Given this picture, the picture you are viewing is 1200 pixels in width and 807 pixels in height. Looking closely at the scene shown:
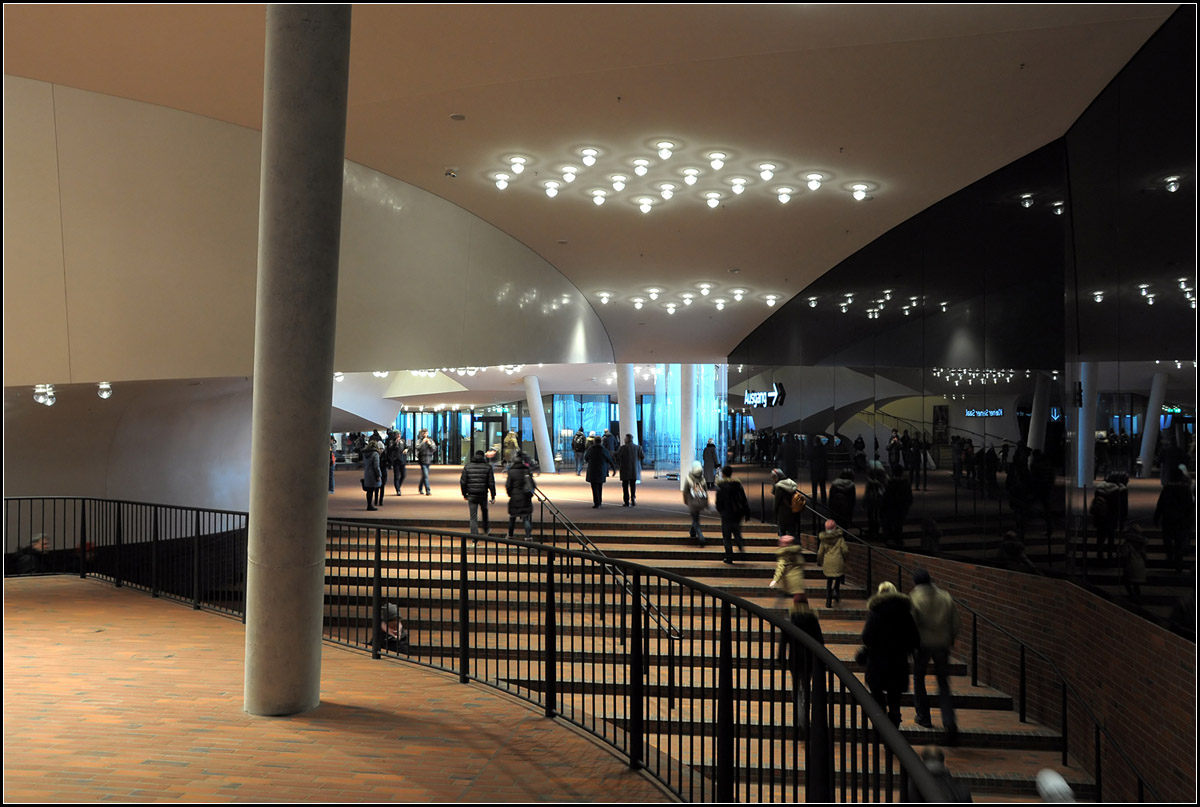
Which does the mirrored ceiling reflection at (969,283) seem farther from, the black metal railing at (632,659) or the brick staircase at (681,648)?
the black metal railing at (632,659)

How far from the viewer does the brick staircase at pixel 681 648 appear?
31.0 ft

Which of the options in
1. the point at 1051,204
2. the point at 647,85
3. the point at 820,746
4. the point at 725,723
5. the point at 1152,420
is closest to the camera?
the point at 820,746

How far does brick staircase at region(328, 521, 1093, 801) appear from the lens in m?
9.45

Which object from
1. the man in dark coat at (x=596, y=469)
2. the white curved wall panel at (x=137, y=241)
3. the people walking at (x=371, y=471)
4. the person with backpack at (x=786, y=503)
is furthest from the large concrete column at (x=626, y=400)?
the white curved wall panel at (x=137, y=241)

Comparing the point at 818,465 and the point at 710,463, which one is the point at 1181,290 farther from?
the point at 710,463

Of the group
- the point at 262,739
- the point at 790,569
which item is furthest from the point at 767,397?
the point at 262,739

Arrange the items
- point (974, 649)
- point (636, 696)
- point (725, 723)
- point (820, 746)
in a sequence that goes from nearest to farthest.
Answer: point (820, 746) → point (725, 723) → point (636, 696) → point (974, 649)

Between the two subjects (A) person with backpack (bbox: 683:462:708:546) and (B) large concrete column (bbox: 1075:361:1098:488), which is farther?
(A) person with backpack (bbox: 683:462:708:546)

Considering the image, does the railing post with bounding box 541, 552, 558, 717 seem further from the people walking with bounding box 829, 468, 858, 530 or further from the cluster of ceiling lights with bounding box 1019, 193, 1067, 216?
the people walking with bounding box 829, 468, 858, 530

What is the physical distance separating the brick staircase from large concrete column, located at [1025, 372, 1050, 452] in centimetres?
334

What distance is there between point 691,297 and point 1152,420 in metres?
13.6

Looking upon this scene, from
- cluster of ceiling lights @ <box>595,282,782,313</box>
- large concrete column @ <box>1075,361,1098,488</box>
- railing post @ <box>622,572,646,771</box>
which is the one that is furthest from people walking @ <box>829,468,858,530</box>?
railing post @ <box>622,572,646,771</box>

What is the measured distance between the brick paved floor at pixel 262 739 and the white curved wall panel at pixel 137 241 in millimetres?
4267

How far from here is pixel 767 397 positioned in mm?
22812
